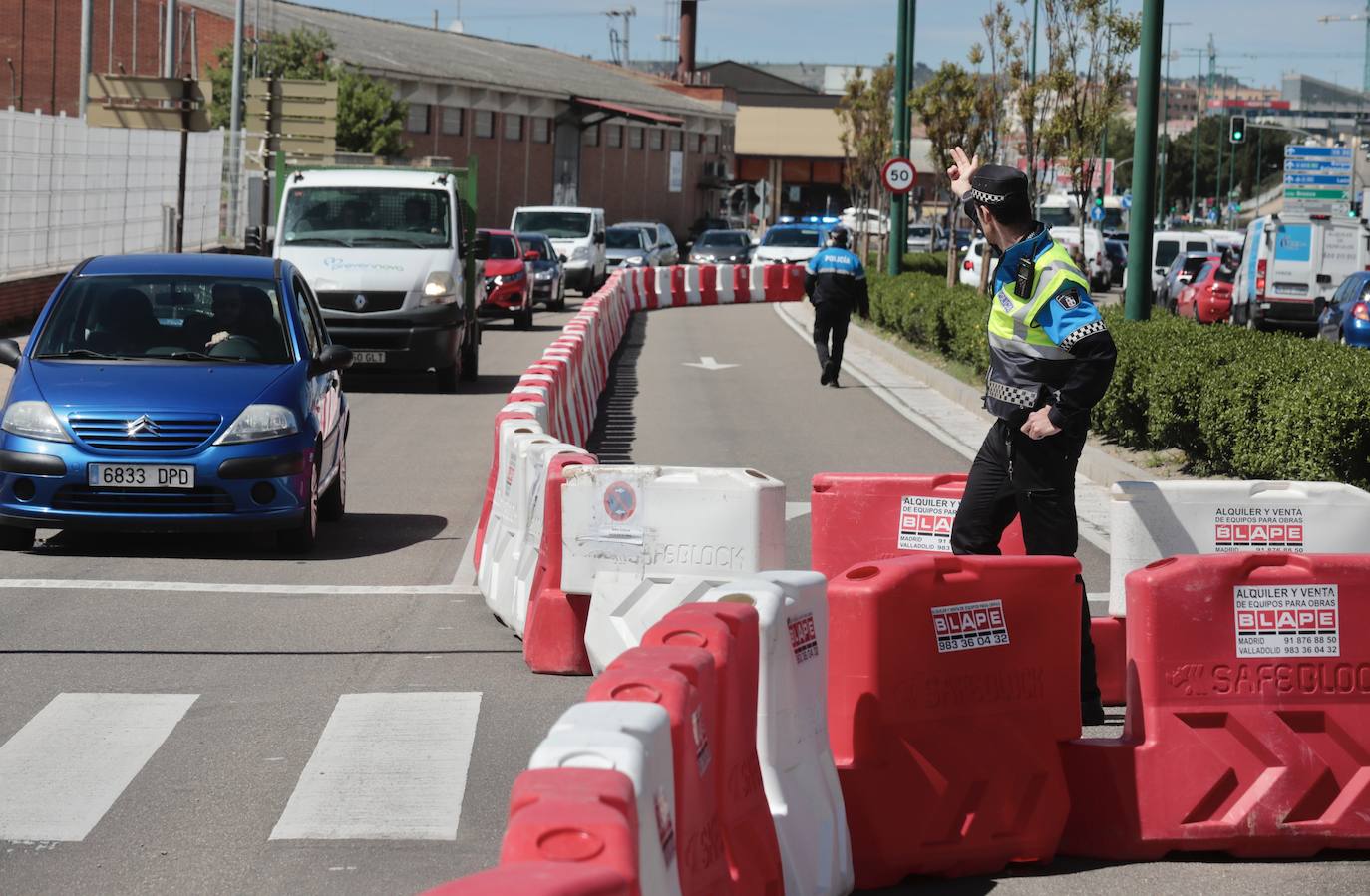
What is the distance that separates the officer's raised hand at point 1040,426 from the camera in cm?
682

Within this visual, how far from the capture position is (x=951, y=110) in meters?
33.0

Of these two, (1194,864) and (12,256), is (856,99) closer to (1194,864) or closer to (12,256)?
(12,256)

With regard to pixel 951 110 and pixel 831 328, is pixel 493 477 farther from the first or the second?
pixel 951 110

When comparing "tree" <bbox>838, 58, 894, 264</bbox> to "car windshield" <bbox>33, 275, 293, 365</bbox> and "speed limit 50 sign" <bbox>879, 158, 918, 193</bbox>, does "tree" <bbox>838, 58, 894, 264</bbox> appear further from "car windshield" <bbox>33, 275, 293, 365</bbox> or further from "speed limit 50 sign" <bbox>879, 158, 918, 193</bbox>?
"car windshield" <bbox>33, 275, 293, 365</bbox>

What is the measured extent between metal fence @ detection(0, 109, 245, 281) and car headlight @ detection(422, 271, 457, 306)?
7990 mm

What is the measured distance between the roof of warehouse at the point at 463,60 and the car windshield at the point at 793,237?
54.4 feet

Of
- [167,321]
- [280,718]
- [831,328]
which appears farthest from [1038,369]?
[831,328]

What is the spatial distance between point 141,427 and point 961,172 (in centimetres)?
494

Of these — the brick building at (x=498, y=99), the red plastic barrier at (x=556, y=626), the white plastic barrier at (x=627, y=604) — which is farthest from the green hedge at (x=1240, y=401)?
the brick building at (x=498, y=99)

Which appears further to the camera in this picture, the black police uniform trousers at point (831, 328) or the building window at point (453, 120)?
the building window at point (453, 120)

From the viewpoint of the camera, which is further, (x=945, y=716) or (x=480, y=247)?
(x=480, y=247)

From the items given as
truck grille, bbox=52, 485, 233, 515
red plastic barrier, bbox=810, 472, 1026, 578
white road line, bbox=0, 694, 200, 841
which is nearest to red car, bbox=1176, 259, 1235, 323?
truck grille, bbox=52, 485, 233, 515

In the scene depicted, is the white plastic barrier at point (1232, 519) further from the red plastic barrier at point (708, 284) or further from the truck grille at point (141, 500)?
the red plastic barrier at point (708, 284)

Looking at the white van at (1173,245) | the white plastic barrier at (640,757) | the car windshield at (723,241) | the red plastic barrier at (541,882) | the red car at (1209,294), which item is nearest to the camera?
the red plastic barrier at (541,882)
